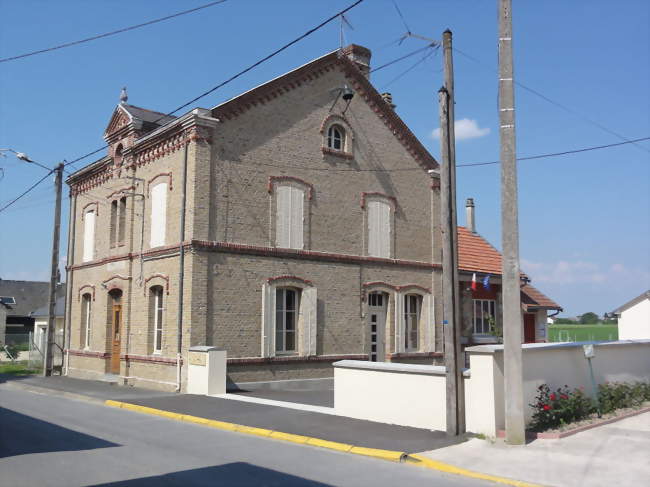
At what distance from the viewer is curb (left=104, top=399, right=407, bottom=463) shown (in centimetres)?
965

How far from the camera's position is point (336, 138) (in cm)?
2212

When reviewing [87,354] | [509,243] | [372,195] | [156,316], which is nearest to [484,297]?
[372,195]

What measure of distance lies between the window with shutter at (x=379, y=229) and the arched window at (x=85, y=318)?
10.9 metres

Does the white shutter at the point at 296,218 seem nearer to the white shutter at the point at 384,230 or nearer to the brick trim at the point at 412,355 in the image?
the white shutter at the point at 384,230

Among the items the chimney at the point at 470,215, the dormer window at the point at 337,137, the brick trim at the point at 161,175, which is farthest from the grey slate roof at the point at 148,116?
the chimney at the point at 470,215

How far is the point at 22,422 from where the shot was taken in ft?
42.4

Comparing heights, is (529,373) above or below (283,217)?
below

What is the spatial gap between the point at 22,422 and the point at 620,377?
12.5 m

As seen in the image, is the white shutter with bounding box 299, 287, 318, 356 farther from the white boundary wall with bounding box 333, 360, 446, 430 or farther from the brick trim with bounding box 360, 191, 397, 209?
the white boundary wall with bounding box 333, 360, 446, 430

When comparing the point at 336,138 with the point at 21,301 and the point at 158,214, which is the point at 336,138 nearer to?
the point at 158,214

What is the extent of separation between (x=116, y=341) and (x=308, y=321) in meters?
7.19

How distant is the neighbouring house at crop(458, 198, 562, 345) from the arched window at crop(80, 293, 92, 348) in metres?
14.6

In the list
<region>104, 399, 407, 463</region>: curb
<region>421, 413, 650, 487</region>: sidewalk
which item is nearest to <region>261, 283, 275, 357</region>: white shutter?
<region>104, 399, 407, 463</region>: curb

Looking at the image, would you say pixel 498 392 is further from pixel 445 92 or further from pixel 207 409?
pixel 207 409
